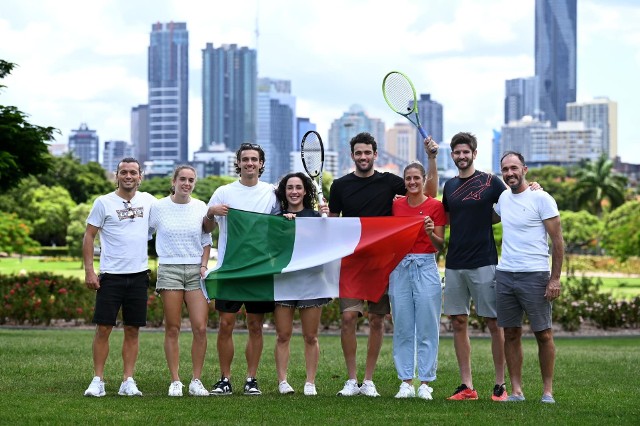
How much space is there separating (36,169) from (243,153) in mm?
11449

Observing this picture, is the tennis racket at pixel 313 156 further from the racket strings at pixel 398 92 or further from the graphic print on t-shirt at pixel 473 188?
the graphic print on t-shirt at pixel 473 188

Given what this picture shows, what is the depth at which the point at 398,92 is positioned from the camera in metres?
12.7

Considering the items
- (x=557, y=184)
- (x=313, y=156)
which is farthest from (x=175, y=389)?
(x=557, y=184)

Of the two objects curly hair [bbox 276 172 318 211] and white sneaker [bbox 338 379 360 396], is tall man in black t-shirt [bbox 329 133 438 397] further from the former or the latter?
curly hair [bbox 276 172 318 211]

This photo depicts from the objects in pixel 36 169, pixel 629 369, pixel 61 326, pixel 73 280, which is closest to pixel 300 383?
pixel 629 369

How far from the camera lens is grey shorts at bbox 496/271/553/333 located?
11.4 m

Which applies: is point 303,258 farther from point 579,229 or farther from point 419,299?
point 579,229

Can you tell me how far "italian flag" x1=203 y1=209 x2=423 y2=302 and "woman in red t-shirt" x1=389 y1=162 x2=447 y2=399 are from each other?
20cm

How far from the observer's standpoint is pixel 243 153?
1195 cm

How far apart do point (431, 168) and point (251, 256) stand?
2008 mm

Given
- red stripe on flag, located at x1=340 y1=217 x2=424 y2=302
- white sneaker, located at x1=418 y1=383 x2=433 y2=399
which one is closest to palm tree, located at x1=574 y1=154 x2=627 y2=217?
red stripe on flag, located at x1=340 y1=217 x2=424 y2=302

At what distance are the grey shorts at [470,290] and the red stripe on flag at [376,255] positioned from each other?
21.3 inches

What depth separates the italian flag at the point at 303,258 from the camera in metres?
12.1

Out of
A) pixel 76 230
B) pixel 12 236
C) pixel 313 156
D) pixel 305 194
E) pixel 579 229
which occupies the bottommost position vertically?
pixel 76 230
